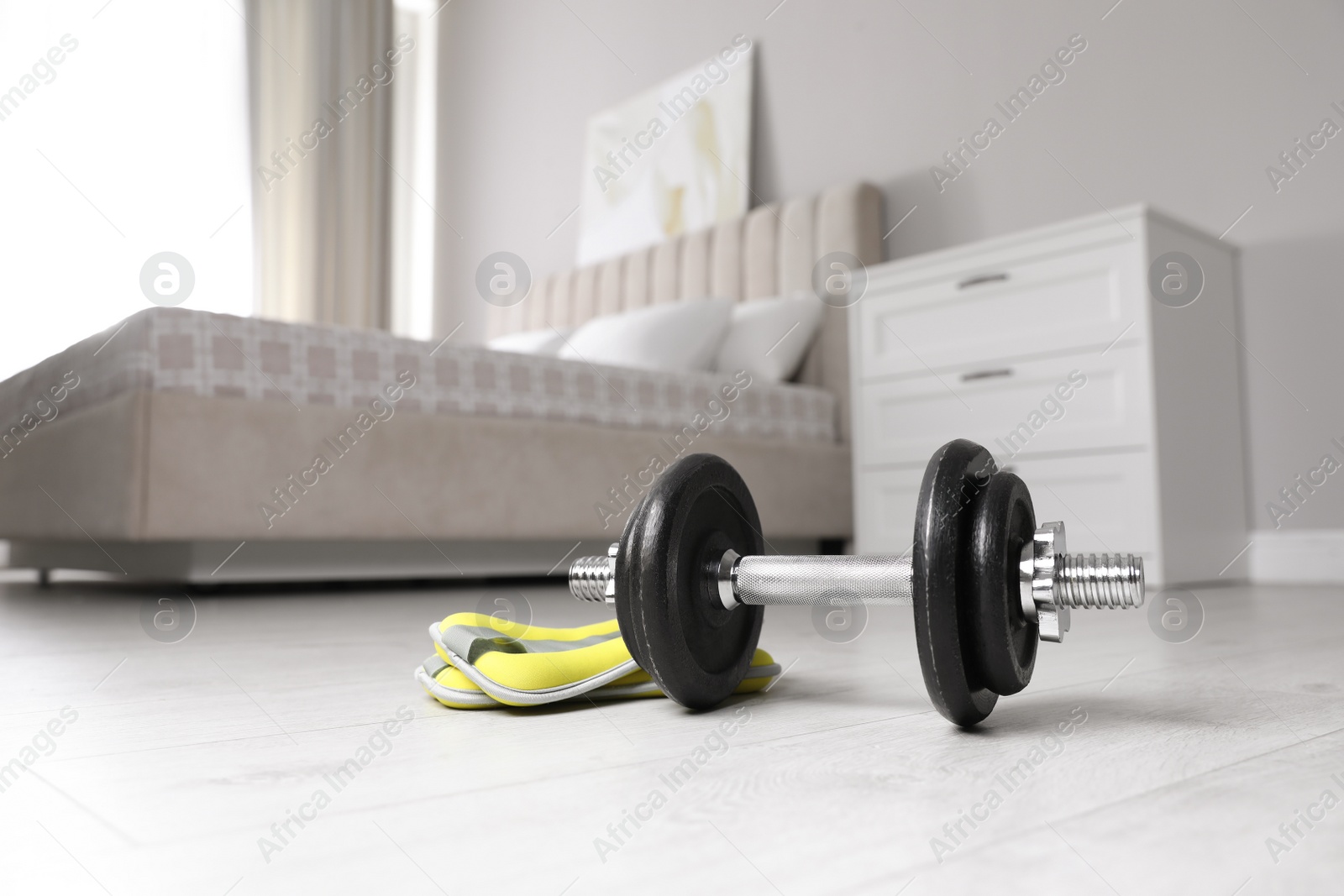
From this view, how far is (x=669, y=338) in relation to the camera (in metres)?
3.26

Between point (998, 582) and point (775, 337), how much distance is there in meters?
2.62

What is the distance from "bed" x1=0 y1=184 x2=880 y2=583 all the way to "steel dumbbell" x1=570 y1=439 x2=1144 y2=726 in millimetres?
1583

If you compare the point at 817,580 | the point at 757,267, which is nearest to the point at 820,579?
the point at 817,580

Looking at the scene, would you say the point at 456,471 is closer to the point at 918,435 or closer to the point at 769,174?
the point at 918,435

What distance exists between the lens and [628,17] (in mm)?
4441

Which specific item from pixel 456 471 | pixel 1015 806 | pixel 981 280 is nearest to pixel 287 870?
pixel 1015 806

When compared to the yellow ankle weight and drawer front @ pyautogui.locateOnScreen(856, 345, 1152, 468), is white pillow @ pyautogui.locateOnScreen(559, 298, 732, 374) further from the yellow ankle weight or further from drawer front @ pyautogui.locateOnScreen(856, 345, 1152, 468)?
the yellow ankle weight

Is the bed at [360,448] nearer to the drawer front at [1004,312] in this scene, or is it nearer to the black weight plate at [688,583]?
the drawer front at [1004,312]

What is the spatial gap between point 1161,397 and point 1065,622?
5.95 feet

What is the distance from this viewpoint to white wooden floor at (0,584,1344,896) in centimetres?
46

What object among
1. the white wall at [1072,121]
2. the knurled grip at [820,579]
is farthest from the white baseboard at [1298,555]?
the knurled grip at [820,579]

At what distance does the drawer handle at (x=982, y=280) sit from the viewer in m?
2.59

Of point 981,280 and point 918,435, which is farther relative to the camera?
point 918,435

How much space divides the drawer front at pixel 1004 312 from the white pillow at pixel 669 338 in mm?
542
